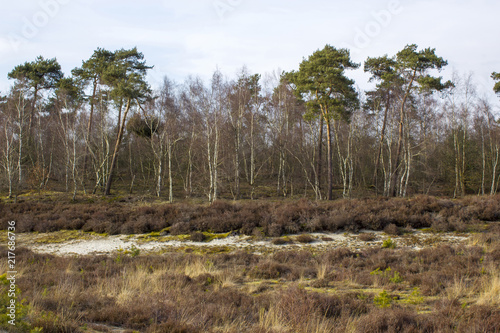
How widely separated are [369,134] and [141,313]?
4235 centimetres

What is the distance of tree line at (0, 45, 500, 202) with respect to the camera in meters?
26.6

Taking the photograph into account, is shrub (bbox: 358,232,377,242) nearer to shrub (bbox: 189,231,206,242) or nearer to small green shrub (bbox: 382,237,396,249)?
small green shrub (bbox: 382,237,396,249)

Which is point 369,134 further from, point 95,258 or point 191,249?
point 95,258

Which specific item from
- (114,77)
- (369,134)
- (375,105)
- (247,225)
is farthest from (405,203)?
(369,134)

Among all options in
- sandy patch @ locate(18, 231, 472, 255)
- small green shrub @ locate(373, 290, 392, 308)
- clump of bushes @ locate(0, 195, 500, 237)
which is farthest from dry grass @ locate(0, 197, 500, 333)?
clump of bushes @ locate(0, 195, 500, 237)

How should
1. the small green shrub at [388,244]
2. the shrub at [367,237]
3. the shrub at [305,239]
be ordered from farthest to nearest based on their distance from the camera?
the shrub at [305,239]
the shrub at [367,237]
the small green shrub at [388,244]

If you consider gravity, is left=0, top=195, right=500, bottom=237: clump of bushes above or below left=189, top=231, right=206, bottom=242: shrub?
above

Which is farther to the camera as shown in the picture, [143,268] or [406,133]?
[406,133]

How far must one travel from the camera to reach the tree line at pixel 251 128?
87.4 ft

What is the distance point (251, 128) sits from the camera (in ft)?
97.2

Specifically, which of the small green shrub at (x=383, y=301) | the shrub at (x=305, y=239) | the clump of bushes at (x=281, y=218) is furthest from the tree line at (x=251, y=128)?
the small green shrub at (x=383, y=301)

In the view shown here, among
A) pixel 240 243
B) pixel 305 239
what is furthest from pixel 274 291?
pixel 240 243

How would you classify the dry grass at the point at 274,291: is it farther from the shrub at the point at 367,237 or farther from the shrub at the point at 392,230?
the shrub at the point at 392,230

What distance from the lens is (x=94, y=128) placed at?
3853 cm
